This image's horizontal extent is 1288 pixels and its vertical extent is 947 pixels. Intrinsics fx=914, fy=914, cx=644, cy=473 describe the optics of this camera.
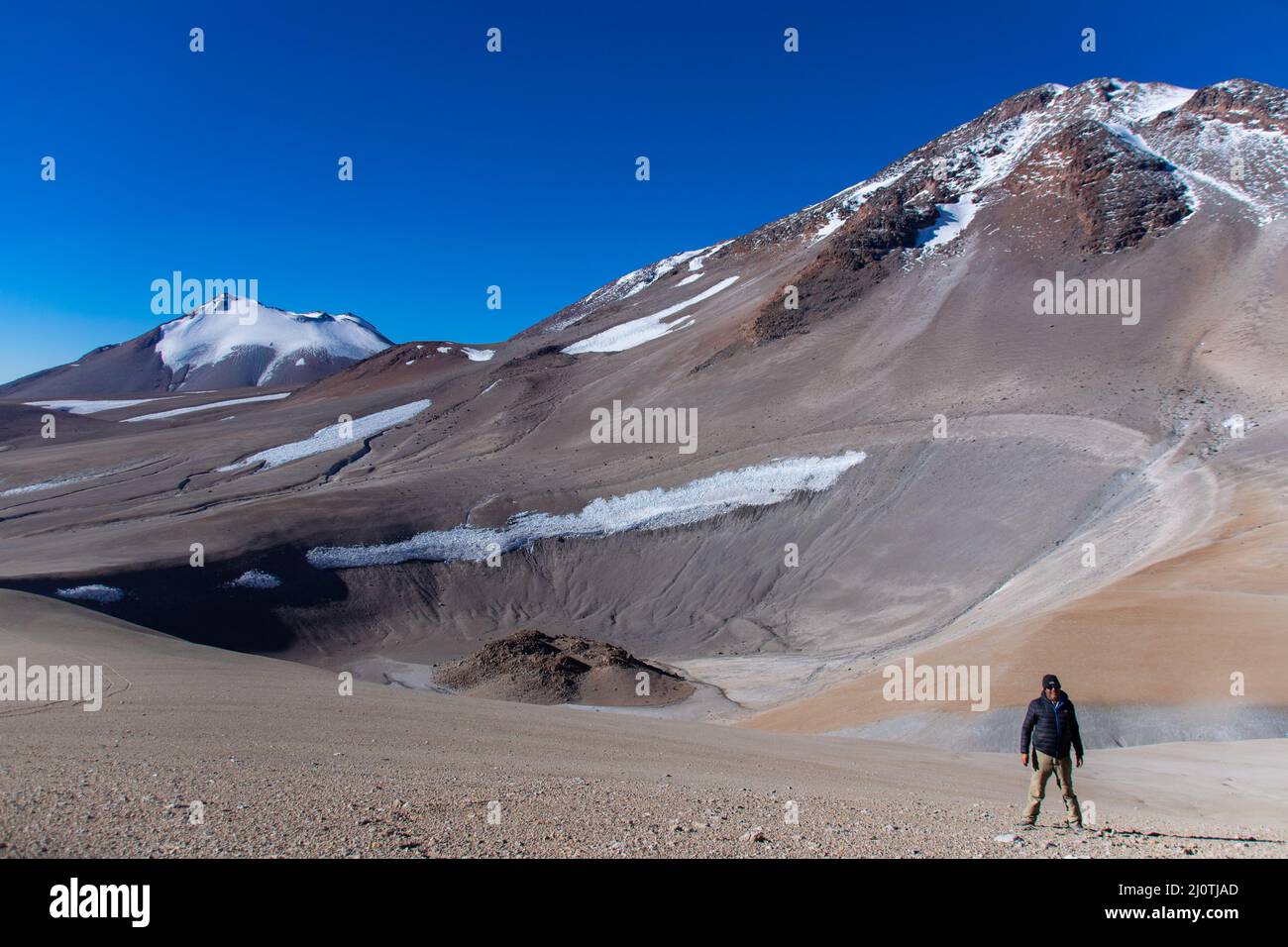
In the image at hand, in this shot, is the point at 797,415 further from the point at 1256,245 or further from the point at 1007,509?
the point at 1256,245

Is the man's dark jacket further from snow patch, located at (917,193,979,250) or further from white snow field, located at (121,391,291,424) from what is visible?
white snow field, located at (121,391,291,424)

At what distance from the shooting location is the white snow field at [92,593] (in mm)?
30047

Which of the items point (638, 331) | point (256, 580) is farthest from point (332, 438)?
point (256, 580)

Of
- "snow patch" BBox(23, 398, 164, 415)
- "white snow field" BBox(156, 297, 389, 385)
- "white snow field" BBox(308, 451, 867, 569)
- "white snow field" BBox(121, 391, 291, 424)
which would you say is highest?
"white snow field" BBox(156, 297, 389, 385)

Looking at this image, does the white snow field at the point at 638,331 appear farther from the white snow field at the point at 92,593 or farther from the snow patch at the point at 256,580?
the white snow field at the point at 92,593

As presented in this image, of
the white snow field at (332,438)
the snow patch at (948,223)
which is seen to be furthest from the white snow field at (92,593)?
the snow patch at (948,223)

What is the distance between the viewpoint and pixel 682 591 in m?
38.2

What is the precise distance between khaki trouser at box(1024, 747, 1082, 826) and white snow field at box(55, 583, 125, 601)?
30919mm

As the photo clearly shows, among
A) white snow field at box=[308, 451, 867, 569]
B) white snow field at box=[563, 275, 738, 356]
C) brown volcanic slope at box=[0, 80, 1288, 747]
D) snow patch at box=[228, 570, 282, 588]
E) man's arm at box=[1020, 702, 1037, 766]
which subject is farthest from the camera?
white snow field at box=[563, 275, 738, 356]

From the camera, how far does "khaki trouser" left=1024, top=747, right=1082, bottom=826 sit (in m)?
8.17

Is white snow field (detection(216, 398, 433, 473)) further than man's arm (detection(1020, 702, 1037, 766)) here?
Yes

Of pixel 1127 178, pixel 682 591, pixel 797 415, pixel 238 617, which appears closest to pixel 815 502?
pixel 682 591

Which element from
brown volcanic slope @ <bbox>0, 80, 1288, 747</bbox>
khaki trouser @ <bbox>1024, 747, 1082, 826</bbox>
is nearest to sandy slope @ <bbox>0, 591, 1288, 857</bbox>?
khaki trouser @ <bbox>1024, 747, 1082, 826</bbox>

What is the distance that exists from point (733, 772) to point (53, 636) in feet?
41.8
